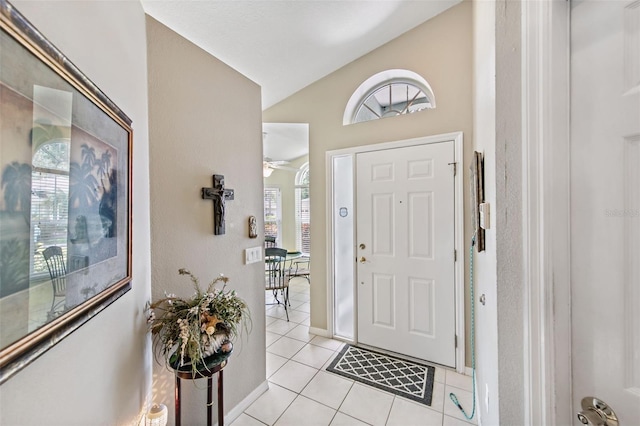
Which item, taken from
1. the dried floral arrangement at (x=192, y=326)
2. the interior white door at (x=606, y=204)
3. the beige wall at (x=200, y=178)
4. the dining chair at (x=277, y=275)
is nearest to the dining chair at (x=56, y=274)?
the dried floral arrangement at (x=192, y=326)

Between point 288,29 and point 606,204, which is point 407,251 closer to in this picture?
point 606,204

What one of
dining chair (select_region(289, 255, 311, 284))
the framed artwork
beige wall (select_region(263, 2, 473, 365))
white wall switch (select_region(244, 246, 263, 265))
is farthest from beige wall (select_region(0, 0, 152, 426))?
dining chair (select_region(289, 255, 311, 284))

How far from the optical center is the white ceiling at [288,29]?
1513mm

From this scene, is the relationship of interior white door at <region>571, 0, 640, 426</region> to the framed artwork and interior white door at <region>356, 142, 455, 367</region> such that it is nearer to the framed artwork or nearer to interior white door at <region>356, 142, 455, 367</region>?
the framed artwork

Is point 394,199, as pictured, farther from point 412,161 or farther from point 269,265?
point 269,265

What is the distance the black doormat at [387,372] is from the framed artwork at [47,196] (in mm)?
2052

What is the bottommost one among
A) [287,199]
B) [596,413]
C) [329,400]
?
[329,400]

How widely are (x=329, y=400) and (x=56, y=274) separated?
6.50ft

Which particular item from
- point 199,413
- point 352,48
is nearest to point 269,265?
point 199,413

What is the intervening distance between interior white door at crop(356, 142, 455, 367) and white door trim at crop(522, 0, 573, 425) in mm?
1555

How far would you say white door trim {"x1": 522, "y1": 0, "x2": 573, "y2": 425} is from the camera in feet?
2.48

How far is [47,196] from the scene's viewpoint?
1.90 feet

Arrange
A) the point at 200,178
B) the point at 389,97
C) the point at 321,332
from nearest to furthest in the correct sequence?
the point at 200,178
the point at 389,97
the point at 321,332

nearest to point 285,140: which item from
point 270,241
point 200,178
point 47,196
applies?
point 270,241
